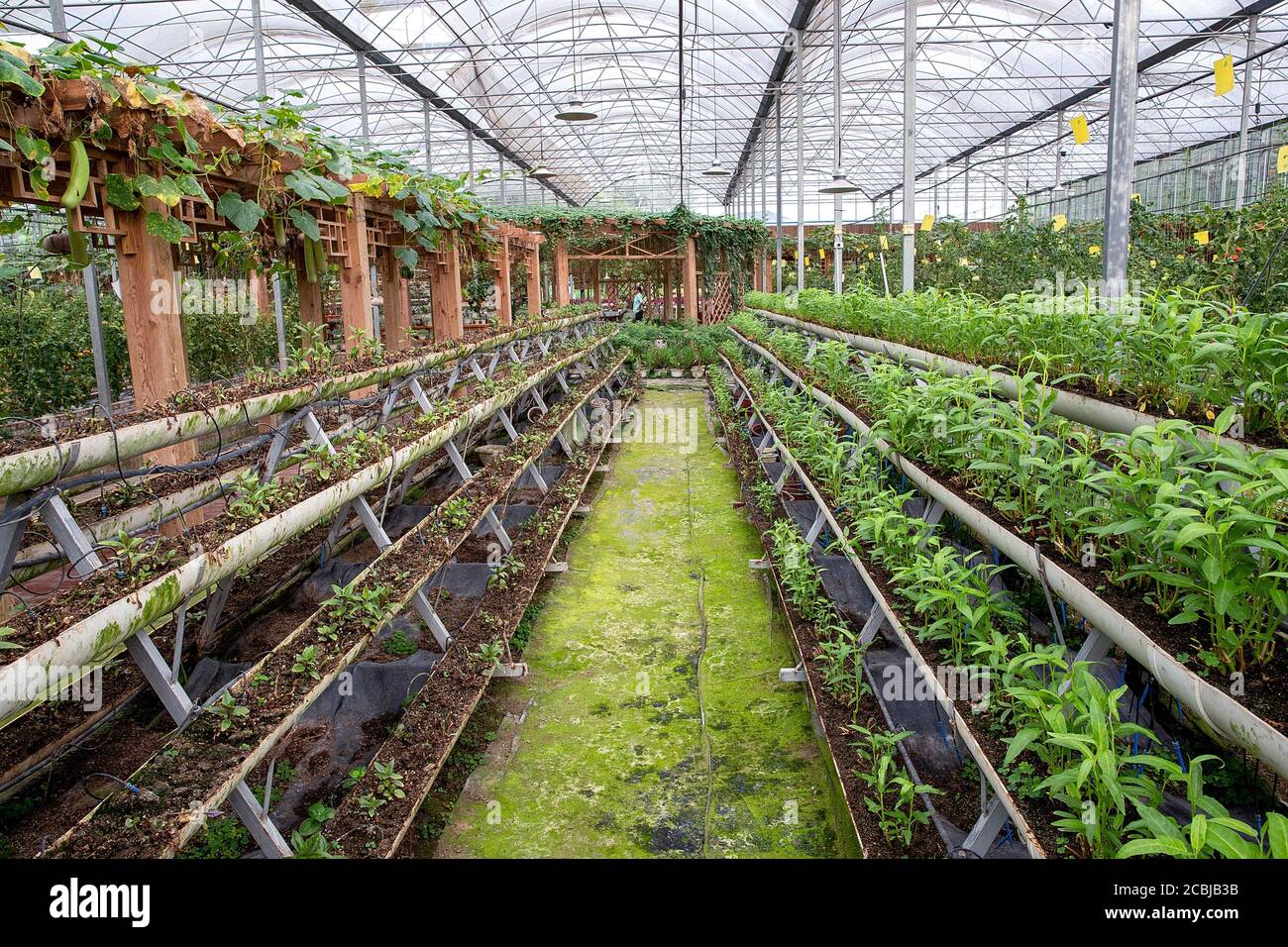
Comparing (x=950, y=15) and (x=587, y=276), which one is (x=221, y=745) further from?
(x=587, y=276)

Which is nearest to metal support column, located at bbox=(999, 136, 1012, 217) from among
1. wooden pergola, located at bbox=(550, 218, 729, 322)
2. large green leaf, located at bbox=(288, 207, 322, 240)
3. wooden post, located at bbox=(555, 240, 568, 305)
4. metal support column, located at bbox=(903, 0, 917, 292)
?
wooden pergola, located at bbox=(550, 218, 729, 322)

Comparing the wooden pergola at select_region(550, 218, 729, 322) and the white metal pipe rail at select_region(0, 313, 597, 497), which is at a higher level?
the wooden pergola at select_region(550, 218, 729, 322)

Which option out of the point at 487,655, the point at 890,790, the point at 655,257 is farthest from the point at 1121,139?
the point at 655,257

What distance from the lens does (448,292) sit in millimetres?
7996

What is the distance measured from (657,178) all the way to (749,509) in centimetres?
2653

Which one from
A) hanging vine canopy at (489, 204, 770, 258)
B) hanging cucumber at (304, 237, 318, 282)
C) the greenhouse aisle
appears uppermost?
hanging vine canopy at (489, 204, 770, 258)

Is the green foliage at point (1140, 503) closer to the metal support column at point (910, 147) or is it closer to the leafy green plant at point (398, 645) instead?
the leafy green plant at point (398, 645)

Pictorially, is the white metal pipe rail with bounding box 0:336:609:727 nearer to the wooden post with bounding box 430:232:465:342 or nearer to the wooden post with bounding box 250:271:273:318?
the wooden post with bounding box 430:232:465:342

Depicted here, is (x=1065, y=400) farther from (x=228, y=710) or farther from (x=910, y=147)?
(x=910, y=147)

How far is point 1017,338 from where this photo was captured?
3344 mm

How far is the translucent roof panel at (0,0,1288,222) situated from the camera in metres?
13.3

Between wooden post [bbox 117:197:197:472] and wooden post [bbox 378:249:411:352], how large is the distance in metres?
3.25

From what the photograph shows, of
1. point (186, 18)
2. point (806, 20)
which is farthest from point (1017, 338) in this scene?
point (186, 18)

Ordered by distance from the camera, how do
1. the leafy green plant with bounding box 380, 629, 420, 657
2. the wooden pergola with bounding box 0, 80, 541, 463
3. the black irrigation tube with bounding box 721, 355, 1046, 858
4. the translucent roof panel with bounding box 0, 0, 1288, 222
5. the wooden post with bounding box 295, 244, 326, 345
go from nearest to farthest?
the black irrigation tube with bounding box 721, 355, 1046, 858
the wooden pergola with bounding box 0, 80, 541, 463
the leafy green plant with bounding box 380, 629, 420, 657
the wooden post with bounding box 295, 244, 326, 345
the translucent roof panel with bounding box 0, 0, 1288, 222
